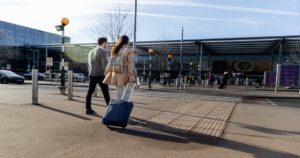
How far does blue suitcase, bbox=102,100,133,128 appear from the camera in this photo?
216 inches

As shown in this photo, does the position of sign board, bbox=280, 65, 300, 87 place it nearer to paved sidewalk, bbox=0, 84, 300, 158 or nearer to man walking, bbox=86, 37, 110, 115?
paved sidewalk, bbox=0, 84, 300, 158

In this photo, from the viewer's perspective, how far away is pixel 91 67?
741 cm

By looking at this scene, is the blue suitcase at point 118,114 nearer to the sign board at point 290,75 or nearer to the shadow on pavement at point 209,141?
the shadow on pavement at point 209,141

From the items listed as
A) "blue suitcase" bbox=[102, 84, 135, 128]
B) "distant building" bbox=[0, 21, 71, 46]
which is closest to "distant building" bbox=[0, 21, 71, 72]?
"distant building" bbox=[0, 21, 71, 46]

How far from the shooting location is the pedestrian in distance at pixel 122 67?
6.14m

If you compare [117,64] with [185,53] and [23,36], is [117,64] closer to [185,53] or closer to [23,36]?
[185,53]

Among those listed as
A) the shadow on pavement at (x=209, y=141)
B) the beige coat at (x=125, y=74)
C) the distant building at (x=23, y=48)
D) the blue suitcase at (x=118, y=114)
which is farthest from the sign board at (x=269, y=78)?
the distant building at (x=23, y=48)

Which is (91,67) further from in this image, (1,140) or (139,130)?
(1,140)

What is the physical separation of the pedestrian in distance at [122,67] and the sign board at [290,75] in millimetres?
26063

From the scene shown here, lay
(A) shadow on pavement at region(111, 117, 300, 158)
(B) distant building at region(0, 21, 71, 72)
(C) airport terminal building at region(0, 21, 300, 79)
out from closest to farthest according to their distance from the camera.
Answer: (A) shadow on pavement at region(111, 117, 300, 158), (C) airport terminal building at region(0, 21, 300, 79), (B) distant building at region(0, 21, 71, 72)

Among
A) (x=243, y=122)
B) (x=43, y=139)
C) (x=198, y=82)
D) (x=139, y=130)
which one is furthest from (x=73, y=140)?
(x=198, y=82)

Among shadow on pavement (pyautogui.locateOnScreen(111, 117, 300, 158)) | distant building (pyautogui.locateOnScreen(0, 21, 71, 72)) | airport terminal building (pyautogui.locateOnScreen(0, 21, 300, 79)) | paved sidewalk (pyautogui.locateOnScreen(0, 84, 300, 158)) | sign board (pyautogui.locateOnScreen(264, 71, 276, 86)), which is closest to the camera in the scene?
paved sidewalk (pyautogui.locateOnScreen(0, 84, 300, 158))

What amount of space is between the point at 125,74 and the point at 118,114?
106 cm

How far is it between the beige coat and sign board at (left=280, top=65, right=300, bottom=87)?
2606 centimetres
